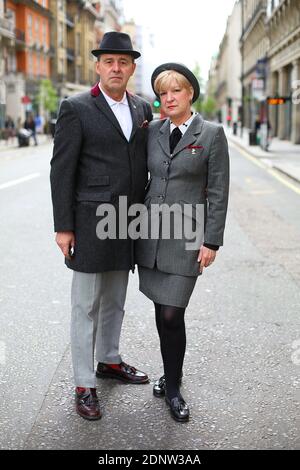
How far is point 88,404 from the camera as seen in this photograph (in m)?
3.45

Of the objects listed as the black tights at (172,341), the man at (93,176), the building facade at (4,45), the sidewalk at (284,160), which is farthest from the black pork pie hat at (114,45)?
the building facade at (4,45)

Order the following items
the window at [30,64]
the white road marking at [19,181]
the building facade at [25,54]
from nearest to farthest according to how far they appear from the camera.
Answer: the white road marking at [19,181] < the building facade at [25,54] < the window at [30,64]

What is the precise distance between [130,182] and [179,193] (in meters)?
0.28

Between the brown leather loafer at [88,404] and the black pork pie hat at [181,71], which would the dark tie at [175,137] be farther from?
the brown leather loafer at [88,404]

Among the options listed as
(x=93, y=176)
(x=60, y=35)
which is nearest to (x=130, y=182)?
(x=93, y=176)

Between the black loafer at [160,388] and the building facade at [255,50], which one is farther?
the building facade at [255,50]

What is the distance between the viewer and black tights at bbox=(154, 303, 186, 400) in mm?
3459

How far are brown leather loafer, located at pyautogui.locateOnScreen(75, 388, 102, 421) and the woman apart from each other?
41cm

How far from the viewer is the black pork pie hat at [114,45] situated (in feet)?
11.1

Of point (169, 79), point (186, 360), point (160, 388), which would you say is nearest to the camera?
point (169, 79)

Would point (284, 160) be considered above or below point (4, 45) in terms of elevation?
below

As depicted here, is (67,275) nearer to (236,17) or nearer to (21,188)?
(21,188)

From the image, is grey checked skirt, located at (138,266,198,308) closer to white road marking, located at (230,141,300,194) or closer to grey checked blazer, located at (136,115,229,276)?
grey checked blazer, located at (136,115,229,276)

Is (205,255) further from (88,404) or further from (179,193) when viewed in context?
(88,404)
